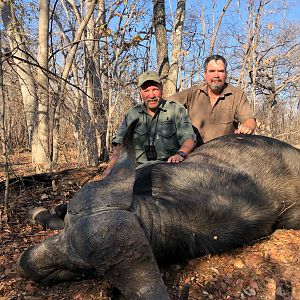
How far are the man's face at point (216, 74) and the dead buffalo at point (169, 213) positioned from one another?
1.35 metres

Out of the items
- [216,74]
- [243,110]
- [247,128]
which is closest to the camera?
[247,128]

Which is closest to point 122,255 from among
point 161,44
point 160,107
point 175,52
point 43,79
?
point 160,107

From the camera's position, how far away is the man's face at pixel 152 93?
4273mm

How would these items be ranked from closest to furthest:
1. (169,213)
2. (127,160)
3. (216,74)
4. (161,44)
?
(127,160), (169,213), (216,74), (161,44)

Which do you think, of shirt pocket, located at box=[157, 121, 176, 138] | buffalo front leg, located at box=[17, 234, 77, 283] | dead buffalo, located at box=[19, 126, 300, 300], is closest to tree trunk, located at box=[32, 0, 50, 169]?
shirt pocket, located at box=[157, 121, 176, 138]

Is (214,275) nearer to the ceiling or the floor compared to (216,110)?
nearer to the floor

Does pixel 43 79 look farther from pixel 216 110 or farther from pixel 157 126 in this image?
pixel 216 110

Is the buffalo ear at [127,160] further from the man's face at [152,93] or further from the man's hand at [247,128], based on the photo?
the man's hand at [247,128]

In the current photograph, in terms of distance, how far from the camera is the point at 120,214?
2.11m

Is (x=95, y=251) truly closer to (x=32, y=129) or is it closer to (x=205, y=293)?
(x=205, y=293)

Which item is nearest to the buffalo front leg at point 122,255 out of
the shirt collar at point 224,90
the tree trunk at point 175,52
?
the shirt collar at point 224,90

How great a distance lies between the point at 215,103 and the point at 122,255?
3.46 metres

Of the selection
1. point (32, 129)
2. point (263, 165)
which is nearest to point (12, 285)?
point (263, 165)

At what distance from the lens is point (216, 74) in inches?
194
